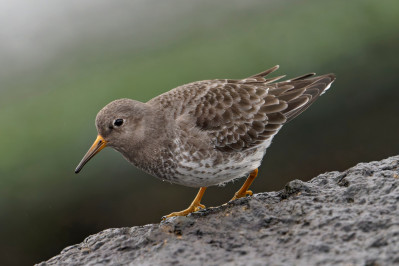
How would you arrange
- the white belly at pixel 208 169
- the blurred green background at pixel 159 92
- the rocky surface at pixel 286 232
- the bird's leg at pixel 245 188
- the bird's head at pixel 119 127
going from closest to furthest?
the rocky surface at pixel 286 232
the white belly at pixel 208 169
the bird's head at pixel 119 127
the bird's leg at pixel 245 188
the blurred green background at pixel 159 92

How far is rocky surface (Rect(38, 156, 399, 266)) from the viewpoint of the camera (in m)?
3.36

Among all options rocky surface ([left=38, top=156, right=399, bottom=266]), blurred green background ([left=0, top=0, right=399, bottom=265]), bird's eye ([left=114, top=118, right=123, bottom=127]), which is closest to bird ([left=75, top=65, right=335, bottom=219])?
bird's eye ([left=114, top=118, right=123, bottom=127])

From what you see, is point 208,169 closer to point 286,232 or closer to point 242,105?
point 242,105

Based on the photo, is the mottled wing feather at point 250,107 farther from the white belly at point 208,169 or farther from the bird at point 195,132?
the white belly at point 208,169

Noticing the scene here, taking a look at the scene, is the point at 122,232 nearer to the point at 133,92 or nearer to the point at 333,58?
the point at 133,92

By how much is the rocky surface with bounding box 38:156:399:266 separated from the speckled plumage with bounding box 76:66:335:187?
62 cm

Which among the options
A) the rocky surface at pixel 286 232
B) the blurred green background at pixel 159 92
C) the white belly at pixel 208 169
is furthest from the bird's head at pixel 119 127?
the blurred green background at pixel 159 92

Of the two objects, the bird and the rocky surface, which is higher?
the bird

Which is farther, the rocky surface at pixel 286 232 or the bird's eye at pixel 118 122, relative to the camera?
the bird's eye at pixel 118 122

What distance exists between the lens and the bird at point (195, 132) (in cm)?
500

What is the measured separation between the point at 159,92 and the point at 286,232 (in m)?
3.71

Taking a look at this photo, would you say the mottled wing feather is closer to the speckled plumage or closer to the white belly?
the speckled plumage

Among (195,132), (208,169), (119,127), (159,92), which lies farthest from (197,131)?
(159,92)

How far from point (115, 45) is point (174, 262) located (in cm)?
561
